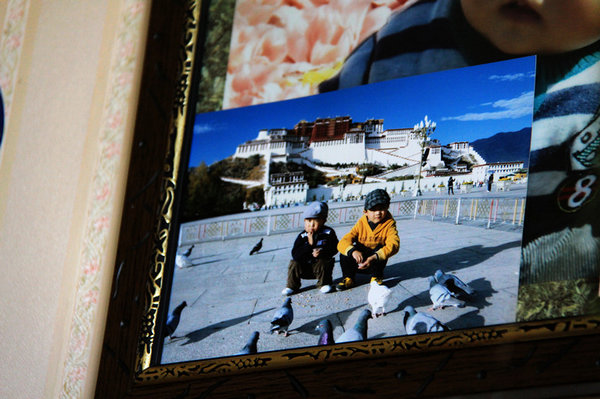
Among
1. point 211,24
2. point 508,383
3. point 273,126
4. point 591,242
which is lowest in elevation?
point 508,383

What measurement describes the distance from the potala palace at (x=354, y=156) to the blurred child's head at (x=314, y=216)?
0.02 m

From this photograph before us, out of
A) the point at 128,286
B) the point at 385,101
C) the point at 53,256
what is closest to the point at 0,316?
the point at 53,256

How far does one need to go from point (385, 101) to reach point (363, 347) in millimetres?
665

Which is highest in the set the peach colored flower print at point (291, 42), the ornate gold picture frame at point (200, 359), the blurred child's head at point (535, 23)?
the peach colored flower print at point (291, 42)

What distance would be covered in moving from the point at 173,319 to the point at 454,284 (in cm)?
80

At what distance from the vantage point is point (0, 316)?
2080mm

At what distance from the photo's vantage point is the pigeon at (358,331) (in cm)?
151

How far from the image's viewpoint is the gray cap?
1706mm

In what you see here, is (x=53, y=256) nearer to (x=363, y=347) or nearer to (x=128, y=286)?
(x=128, y=286)

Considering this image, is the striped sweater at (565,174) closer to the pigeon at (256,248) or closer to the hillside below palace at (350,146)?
the hillside below palace at (350,146)

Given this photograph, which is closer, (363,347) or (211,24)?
(363,347)

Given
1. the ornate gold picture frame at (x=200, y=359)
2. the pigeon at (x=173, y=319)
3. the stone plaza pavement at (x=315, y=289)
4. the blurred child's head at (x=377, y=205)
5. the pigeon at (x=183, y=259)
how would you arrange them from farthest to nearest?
the pigeon at (x=183, y=259)
the pigeon at (x=173, y=319)
the blurred child's head at (x=377, y=205)
the stone plaza pavement at (x=315, y=289)
the ornate gold picture frame at (x=200, y=359)

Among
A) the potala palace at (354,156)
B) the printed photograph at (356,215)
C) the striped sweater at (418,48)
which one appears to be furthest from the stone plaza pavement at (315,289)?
the striped sweater at (418,48)

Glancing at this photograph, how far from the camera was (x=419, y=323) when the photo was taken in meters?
1.45
